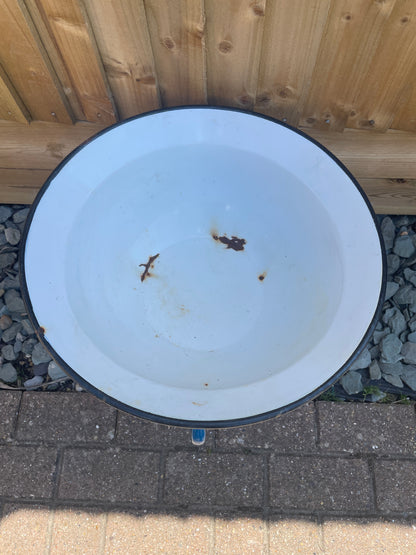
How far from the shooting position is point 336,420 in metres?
1.30

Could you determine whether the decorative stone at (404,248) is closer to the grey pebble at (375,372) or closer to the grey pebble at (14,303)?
the grey pebble at (375,372)

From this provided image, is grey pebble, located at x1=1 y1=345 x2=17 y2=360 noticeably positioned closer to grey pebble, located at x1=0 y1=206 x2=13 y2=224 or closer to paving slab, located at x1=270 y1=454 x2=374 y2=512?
grey pebble, located at x1=0 y1=206 x2=13 y2=224

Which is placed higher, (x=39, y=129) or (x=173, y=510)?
(x=39, y=129)

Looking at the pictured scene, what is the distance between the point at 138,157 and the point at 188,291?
381 millimetres

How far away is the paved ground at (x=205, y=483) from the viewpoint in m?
1.21

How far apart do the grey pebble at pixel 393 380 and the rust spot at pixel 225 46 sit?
3.45ft

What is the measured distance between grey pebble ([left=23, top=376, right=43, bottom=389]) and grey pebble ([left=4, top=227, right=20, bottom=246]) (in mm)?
483

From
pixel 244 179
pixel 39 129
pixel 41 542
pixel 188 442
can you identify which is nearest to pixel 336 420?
pixel 188 442

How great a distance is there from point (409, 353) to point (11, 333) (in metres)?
1.29

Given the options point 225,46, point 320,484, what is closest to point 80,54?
point 225,46

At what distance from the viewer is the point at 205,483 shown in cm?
125

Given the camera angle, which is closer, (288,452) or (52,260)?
(52,260)

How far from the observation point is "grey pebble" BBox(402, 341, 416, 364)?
1374mm

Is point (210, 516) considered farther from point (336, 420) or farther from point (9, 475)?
point (9, 475)
